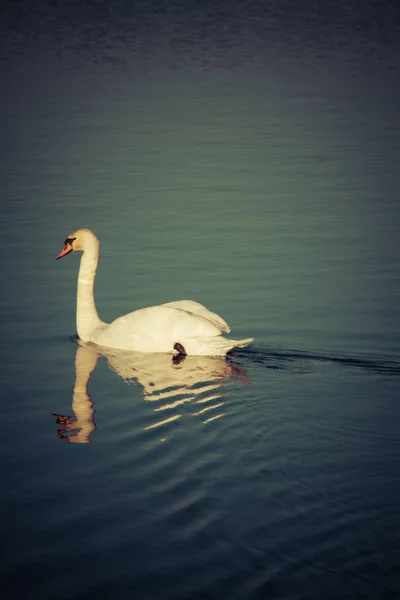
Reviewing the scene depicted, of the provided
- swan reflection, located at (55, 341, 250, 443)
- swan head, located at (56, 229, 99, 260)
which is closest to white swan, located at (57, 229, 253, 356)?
swan reflection, located at (55, 341, 250, 443)

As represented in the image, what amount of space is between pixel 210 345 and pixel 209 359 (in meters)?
0.22

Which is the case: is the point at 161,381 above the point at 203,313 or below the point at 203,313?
below

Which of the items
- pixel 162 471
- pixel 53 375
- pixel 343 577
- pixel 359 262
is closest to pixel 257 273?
pixel 359 262

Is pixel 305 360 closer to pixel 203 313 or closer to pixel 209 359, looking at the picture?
pixel 209 359

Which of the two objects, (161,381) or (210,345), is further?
(210,345)

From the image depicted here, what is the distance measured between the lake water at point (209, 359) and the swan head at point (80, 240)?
2.55ft

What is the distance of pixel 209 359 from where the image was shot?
38.6ft

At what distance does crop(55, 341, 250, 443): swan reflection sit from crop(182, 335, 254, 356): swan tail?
0.28ft

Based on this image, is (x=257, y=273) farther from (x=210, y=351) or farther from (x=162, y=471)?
(x=162, y=471)

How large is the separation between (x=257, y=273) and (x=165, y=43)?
24.1 m

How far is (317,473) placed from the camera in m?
8.34

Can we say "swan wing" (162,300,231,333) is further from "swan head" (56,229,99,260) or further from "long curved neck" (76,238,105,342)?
"swan head" (56,229,99,260)

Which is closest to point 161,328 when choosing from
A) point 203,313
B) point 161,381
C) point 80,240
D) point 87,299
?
point 203,313

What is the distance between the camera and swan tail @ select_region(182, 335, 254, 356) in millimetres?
11430
